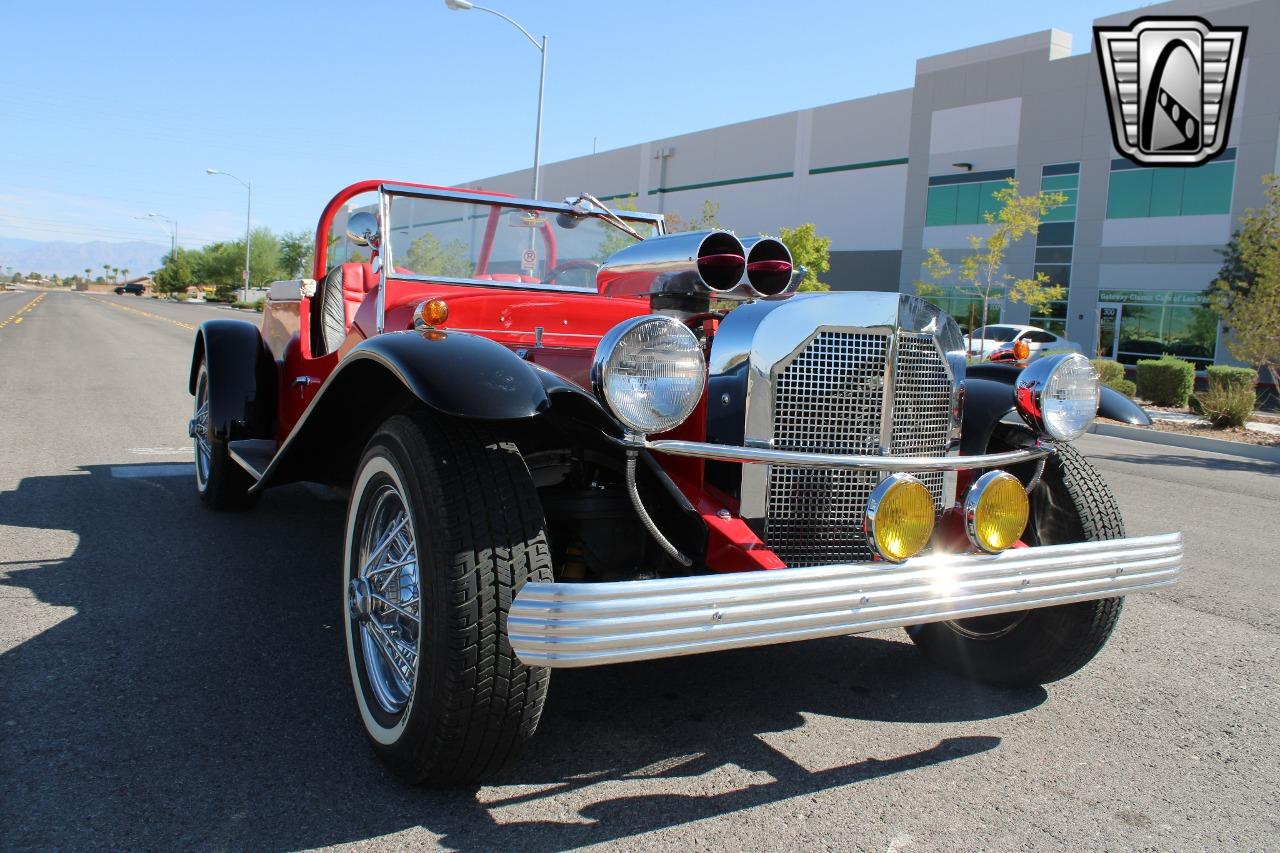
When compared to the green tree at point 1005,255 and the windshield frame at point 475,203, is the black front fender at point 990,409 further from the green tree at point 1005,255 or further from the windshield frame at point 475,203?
the green tree at point 1005,255

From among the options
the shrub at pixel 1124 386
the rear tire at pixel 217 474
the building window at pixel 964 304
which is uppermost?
the building window at pixel 964 304

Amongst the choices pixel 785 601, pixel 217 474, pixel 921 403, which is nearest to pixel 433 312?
pixel 921 403

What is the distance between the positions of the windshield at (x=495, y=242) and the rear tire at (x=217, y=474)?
4.48 ft

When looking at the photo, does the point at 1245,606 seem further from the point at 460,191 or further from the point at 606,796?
the point at 460,191

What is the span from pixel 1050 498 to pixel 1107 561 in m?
0.53

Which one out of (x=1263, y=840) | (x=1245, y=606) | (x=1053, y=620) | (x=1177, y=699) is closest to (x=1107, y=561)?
(x=1053, y=620)

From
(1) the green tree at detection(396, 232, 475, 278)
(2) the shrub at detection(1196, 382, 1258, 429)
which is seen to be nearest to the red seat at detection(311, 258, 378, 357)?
(1) the green tree at detection(396, 232, 475, 278)

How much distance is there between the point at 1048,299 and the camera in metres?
26.3

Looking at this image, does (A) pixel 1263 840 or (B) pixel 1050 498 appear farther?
(B) pixel 1050 498

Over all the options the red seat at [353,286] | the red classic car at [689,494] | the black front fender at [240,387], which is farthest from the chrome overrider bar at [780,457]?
the black front fender at [240,387]

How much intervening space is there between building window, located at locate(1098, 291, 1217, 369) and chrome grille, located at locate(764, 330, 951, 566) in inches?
1029

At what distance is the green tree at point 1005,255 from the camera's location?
75.9ft

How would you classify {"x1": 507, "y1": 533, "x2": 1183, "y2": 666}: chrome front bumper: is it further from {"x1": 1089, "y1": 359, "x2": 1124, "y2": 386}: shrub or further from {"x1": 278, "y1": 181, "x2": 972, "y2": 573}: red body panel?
{"x1": 1089, "y1": 359, "x2": 1124, "y2": 386}: shrub

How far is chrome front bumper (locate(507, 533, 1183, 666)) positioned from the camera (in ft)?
5.95
